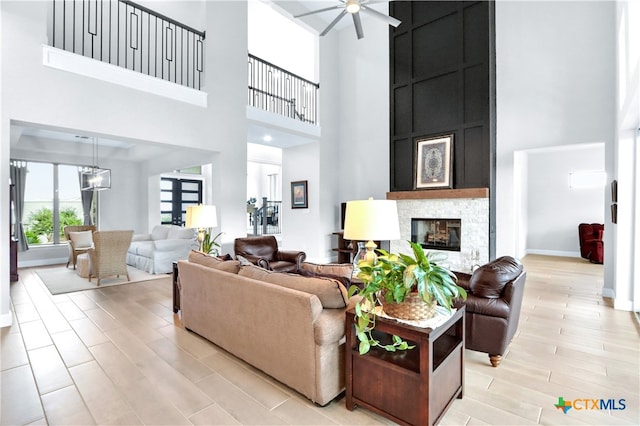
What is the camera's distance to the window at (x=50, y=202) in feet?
24.7

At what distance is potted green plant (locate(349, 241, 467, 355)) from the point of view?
5.60 ft

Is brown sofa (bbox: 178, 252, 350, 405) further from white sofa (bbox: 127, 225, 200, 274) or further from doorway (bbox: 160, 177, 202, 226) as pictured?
doorway (bbox: 160, 177, 202, 226)

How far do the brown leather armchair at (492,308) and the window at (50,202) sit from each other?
9.27 metres

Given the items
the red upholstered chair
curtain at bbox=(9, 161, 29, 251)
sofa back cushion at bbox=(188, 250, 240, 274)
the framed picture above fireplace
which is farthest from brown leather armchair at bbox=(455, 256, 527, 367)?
curtain at bbox=(9, 161, 29, 251)

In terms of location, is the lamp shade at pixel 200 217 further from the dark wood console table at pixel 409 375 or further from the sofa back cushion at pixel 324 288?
the dark wood console table at pixel 409 375

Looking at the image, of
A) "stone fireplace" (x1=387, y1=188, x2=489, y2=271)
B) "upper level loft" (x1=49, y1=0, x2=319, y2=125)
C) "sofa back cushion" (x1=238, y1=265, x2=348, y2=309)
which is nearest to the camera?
"sofa back cushion" (x1=238, y1=265, x2=348, y2=309)

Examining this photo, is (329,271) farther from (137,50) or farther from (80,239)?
(80,239)

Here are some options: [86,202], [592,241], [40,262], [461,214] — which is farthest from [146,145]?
[592,241]

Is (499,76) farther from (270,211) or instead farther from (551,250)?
(270,211)

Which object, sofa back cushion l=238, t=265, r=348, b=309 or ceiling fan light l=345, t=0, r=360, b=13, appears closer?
sofa back cushion l=238, t=265, r=348, b=309

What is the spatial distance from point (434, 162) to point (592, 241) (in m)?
4.56

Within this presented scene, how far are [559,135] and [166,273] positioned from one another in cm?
741

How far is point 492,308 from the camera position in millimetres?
2506

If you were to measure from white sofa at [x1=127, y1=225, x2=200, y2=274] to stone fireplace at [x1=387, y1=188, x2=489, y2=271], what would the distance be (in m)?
4.07
